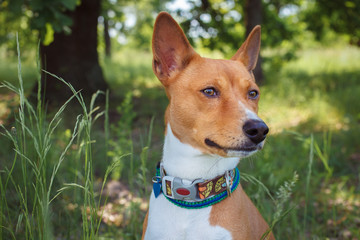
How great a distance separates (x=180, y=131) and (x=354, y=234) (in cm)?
217

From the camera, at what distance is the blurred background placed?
2.17 metres

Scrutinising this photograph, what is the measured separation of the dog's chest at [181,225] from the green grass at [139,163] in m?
0.34

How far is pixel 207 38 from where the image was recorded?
27.8 feet

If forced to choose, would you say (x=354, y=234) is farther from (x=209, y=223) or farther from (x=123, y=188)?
(x=123, y=188)

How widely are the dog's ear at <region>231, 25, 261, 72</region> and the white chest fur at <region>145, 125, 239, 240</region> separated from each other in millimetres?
824

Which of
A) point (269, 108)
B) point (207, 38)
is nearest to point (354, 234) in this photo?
point (269, 108)

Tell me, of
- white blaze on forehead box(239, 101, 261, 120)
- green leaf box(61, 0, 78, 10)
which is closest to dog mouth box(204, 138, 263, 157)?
white blaze on forehead box(239, 101, 261, 120)

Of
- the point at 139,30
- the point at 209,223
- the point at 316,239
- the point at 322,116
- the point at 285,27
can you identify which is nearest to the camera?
the point at 209,223

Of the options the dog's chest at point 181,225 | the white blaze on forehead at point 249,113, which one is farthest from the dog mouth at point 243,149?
the dog's chest at point 181,225

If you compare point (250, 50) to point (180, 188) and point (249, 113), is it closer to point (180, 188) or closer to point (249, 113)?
point (249, 113)

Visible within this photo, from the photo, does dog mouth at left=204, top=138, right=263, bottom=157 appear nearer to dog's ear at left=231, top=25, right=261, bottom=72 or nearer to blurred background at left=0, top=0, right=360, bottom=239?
blurred background at left=0, top=0, right=360, bottom=239

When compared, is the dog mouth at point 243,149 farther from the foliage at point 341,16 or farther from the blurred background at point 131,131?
the foliage at point 341,16

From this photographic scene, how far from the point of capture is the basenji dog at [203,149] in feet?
6.30

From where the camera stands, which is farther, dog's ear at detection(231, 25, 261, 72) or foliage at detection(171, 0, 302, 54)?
foliage at detection(171, 0, 302, 54)
